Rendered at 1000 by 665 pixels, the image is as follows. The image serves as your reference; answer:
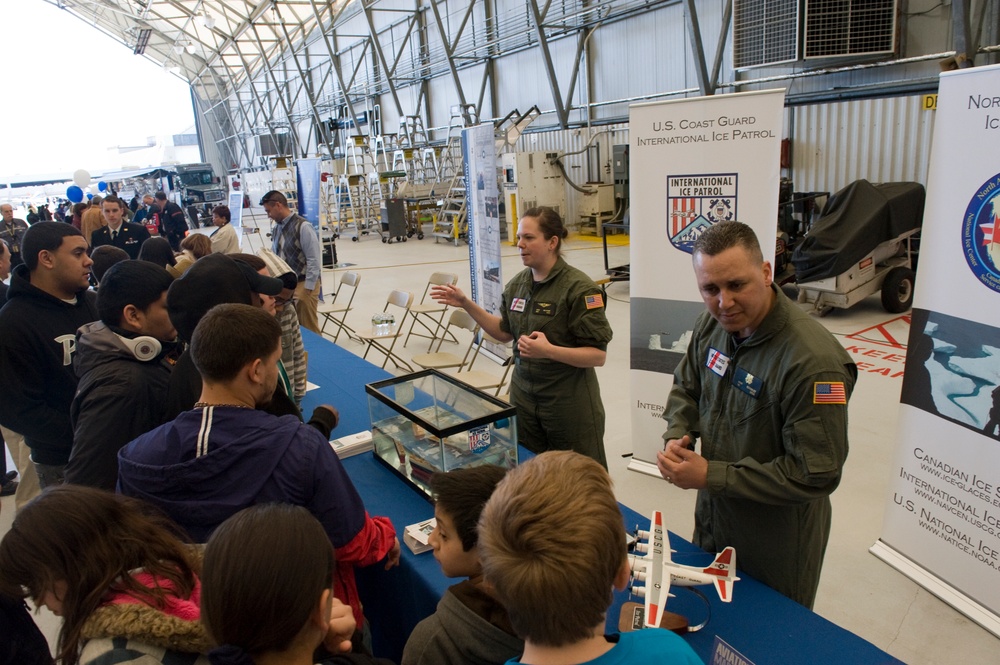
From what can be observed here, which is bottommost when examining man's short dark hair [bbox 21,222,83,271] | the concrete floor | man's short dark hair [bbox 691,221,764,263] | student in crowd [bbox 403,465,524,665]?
the concrete floor

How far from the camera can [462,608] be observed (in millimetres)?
1350

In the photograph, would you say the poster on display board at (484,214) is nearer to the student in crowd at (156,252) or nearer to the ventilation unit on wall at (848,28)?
the student in crowd at (156,252)

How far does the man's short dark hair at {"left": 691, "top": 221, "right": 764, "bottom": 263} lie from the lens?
71.4 inches

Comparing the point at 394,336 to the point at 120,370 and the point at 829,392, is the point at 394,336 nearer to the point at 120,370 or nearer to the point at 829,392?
the point at 120,370

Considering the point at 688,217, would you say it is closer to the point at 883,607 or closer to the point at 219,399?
the point at 883,607

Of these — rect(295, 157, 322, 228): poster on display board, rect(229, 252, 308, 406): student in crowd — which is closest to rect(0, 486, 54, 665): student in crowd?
rect(229, 252, 308, 406): student in crowd

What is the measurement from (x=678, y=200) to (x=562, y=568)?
3143 mm

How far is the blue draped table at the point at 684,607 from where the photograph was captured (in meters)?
1.60

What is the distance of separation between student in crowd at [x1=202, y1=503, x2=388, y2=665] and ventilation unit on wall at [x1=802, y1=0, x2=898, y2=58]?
9.13 metres

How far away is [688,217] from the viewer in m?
3.64

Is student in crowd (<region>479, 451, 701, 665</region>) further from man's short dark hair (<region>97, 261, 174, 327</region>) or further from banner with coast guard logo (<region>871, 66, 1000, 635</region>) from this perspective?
banner with coast guard logo (<region>871, 66, 1000, 635</region>)

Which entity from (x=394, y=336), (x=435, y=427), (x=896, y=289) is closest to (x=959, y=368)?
(x=435, y=427)

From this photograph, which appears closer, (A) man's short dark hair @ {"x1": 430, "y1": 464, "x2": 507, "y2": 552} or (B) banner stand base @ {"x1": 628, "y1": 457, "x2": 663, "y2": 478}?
(A) man's short dark hair @ {"x1": 430, "y1": 464, "x2": 507, "y2": 552}

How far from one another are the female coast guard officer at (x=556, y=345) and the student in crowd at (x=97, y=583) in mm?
1840
